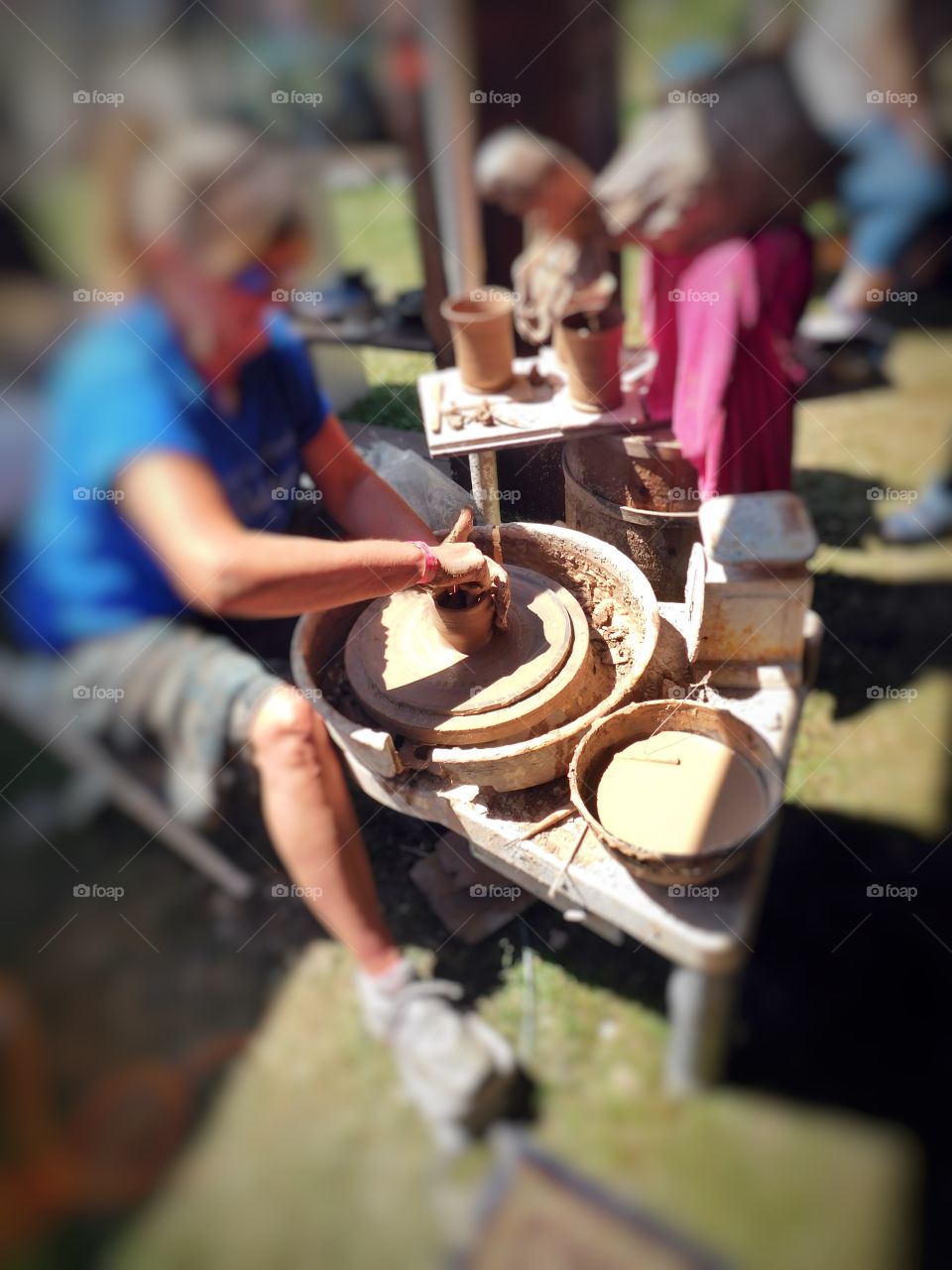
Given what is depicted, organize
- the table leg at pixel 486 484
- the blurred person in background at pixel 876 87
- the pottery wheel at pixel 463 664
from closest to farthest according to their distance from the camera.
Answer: the blurred person in background at pixel 876 87
the pottery wheel at pixel 463 664
the table leg at pixel 486 484

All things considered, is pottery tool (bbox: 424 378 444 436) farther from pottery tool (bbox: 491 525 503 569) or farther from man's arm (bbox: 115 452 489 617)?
man's arm (bbox: 115 452 489 617)

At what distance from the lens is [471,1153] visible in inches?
58.2

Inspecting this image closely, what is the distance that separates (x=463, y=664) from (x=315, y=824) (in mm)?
533

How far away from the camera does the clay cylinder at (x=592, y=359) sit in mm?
2238

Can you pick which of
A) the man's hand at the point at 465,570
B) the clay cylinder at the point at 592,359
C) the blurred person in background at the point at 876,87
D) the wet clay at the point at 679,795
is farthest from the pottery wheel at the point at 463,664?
the blurred person in background at the point at 876,87

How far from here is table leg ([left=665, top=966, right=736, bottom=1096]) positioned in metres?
1.52

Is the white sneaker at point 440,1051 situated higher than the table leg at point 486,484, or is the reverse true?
the table leg at point 486,484

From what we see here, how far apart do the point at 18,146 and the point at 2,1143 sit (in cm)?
165

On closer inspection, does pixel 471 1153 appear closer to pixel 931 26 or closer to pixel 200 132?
pixel 200 132

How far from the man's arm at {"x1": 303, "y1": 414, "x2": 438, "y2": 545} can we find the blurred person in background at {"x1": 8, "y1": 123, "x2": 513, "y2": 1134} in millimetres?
44

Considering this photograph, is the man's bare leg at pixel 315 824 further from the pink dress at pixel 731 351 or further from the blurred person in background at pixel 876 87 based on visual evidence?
the blurred person in background at pixel 876 87

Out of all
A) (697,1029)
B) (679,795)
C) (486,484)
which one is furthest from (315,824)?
(486,484)

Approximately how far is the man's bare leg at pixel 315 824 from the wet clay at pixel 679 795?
0.57 m

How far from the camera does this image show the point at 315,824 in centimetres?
167
